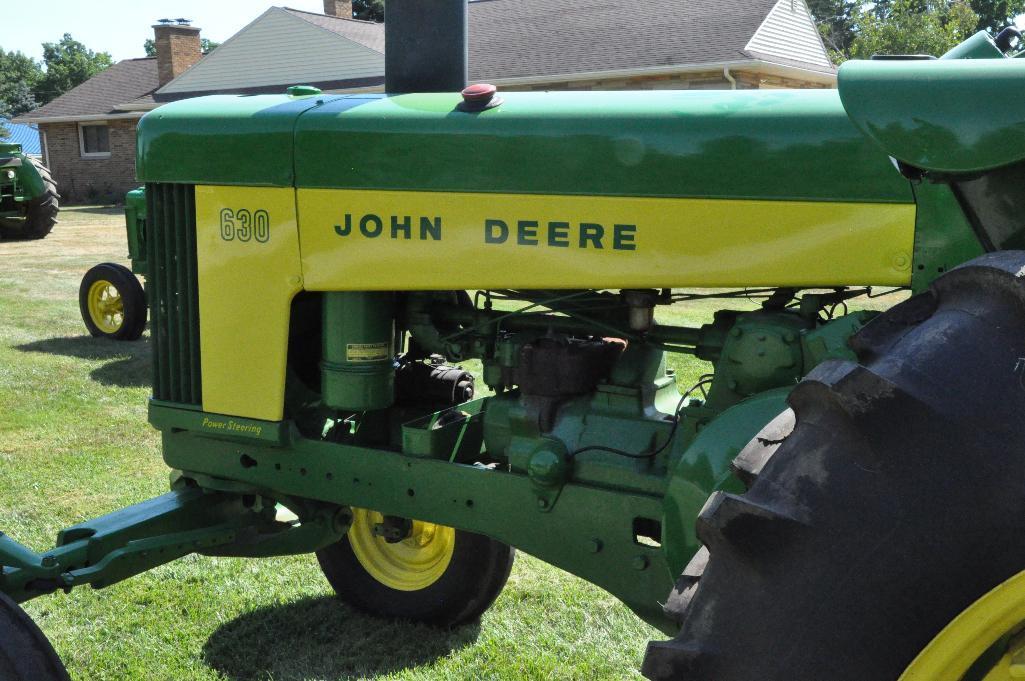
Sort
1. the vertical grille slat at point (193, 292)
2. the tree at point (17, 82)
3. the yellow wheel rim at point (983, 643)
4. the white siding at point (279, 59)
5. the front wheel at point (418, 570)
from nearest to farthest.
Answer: the yellow wheel rim at point (983, 643) → the vertical grille slat at point (193, 292) → the front wheel at point (418, 570) → the white siding at point (279, 59) → the tree at point (17, 82)

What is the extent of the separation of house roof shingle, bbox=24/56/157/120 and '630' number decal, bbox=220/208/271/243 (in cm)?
2899

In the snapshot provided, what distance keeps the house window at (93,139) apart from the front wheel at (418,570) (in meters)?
29.2

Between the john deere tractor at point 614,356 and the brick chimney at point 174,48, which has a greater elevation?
the brick chimney at point 174,48

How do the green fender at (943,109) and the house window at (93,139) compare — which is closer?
the green fender at (943,109)

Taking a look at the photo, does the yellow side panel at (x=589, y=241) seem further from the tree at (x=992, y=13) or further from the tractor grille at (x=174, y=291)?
the tree at (x=992, y=13)

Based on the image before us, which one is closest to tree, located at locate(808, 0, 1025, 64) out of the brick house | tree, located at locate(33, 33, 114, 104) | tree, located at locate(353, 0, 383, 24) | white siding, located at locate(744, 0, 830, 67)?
white siding, located at locate(744, 0, 830, 67)

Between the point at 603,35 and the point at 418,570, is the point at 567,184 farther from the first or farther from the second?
the point at 603,35

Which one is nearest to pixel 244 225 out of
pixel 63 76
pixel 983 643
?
pixel 983 643

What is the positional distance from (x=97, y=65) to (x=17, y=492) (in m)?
66.8

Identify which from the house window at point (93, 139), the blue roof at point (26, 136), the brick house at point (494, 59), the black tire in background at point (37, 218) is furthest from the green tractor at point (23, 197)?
the blue roof at point (26, 136)

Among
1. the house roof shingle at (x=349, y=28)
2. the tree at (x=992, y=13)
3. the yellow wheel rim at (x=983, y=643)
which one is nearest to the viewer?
the yellow wheel rim at (x=983, y=643)

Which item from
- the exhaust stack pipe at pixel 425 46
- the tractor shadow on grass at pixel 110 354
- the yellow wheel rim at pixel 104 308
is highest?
the exhaust stack pipe at pixel 425 46

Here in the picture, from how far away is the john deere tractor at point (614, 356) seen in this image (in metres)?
1.51

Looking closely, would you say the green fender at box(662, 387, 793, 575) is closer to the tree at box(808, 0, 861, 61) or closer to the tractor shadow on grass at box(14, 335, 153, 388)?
the tractor shadow on grass at box(14, 335, 153, 388)
